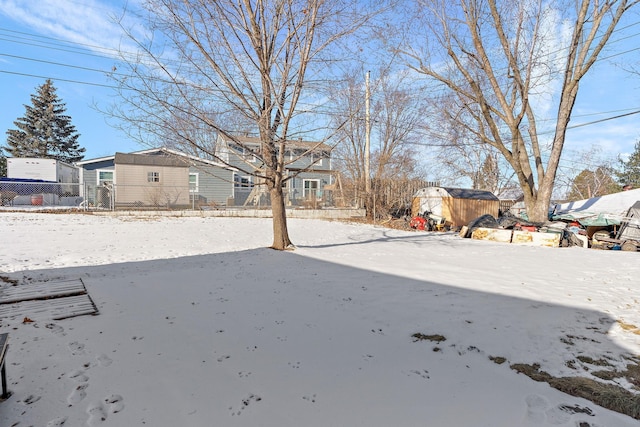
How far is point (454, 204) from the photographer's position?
17109 mm

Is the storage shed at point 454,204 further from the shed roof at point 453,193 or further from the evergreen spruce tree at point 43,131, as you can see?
the evergreen spruce tree at point 43,131

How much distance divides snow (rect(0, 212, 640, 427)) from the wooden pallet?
194 millimetres

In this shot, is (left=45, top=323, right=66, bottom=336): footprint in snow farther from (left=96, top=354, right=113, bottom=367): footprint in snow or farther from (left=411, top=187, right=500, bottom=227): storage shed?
(left=411, top=187, right=500, bottom=227): storage shed

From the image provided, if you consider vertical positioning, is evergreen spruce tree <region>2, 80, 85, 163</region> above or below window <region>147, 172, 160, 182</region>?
above

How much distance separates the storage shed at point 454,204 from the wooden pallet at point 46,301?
50.8 ft

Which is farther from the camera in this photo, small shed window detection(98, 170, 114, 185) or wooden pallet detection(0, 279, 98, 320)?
small shed window detection(98, 170, 114, 185)

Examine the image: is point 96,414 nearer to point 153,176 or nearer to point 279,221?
point 279,221

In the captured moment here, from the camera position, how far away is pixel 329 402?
2254 millimetres

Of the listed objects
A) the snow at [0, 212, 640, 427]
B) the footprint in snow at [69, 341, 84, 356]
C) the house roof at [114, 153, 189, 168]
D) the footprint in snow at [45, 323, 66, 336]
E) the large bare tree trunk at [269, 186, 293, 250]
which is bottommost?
the snow at [0, 212, 640, 427]

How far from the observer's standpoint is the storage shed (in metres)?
17.1

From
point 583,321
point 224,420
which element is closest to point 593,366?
point 583,321

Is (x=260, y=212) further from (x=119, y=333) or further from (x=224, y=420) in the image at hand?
(x=224, y=420)

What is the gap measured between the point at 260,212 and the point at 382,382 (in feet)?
52.8

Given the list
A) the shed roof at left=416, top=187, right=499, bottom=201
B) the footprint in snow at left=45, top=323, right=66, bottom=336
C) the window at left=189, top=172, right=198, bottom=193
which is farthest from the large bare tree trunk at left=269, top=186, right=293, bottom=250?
the window at left=189, top=172, right=198, bottom=193
